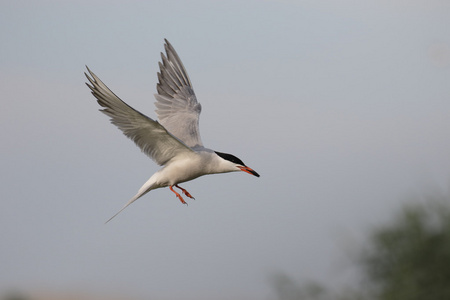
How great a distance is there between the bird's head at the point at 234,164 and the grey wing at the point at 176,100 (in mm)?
1062

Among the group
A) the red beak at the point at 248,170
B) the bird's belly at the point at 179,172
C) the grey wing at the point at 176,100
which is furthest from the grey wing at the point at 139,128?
the grey wing at the point at 176,100

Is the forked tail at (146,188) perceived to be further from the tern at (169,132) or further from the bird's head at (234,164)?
the bird's head at (234,164)

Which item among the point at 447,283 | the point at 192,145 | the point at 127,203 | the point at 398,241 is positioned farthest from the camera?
the point at 192,145

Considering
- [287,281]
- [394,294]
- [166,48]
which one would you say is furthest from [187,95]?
[394,294]

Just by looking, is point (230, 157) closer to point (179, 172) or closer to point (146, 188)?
point (179, 172)

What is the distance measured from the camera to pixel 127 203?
7.59 m

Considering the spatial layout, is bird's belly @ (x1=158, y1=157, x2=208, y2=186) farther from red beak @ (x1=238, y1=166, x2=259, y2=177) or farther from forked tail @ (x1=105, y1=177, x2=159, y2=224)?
red beak @ (x1=238, y1=166, x2=259, y2=177)

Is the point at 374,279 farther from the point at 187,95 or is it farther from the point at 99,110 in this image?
the point at 187,95

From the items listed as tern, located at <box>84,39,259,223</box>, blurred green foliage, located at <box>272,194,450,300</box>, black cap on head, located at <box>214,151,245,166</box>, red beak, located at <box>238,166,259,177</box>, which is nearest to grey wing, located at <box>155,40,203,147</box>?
tern, located at <box>84,39,259,223</box>

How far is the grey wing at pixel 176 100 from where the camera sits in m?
8.98

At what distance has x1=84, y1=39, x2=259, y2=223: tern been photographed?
22.5ft

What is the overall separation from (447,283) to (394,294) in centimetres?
51

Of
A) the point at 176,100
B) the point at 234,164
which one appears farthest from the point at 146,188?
the point at 176,100

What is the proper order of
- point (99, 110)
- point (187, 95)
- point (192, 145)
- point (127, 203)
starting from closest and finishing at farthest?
point (99, 110) < point (127, 203) < point (192, 145) < point (187, 95)
